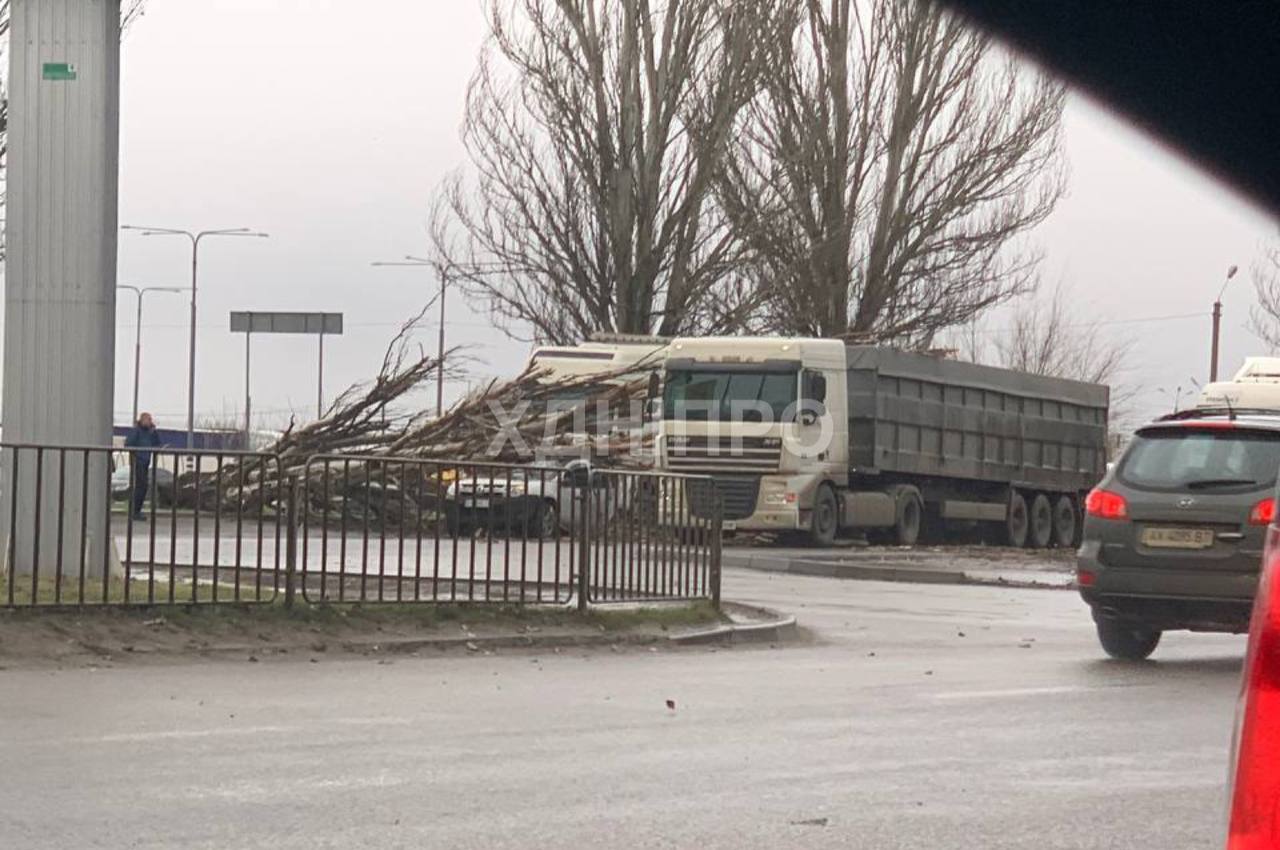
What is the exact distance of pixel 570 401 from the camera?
2467 cm

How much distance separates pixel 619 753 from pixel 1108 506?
611cm

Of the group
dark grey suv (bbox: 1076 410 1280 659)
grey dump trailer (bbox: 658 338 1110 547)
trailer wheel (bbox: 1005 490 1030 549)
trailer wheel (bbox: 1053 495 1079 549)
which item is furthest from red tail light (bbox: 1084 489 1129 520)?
trailer wheel (bbox: 1053 495 1079 549)

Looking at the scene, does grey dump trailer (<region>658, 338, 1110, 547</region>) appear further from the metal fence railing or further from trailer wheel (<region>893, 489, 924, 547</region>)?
A: the metal fence railing

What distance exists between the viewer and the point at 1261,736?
2938 millimetres

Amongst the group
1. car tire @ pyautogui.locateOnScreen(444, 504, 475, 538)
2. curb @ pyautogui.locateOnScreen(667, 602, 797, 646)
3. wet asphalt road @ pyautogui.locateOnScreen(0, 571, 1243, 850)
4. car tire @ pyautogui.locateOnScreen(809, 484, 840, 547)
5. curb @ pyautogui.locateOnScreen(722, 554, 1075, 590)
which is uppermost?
car tire @ pyautogui.locateOnScreen(444, 504, 475, 538)

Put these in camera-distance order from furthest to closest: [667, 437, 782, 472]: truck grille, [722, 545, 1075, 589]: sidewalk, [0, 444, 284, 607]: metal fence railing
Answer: [667, 437, 782, 472]: truck grille → [722, 545, 1075, 589]: sidewalk → [0, 444, 284, 607]: metal fence railing

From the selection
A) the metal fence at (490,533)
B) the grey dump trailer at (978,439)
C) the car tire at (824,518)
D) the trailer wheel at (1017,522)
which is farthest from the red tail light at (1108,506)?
the trailer wheel at (1017,522)

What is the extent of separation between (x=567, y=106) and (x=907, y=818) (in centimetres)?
3253

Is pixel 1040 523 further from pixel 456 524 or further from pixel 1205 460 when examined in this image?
pixel 456 524

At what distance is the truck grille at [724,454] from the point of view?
30062 mm

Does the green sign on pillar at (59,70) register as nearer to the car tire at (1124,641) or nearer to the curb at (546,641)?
the curb at (546,641)

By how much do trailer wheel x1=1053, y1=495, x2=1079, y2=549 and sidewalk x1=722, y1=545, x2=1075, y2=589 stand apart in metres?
4.25

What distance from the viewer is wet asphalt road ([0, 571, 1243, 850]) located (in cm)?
663

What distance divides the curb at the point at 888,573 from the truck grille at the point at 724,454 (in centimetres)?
383
